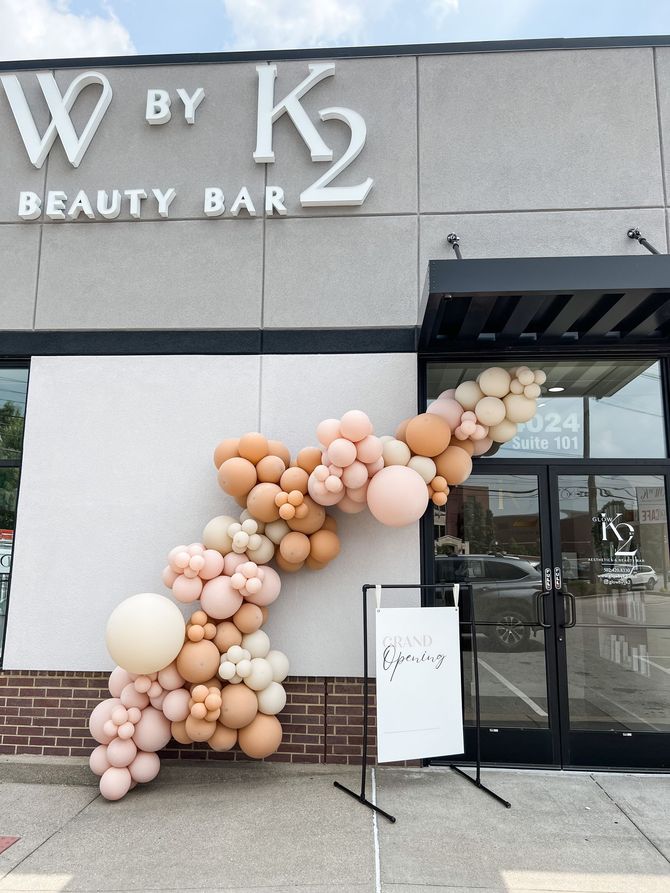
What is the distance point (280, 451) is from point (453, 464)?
126 cm

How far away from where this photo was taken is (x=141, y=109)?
552cm

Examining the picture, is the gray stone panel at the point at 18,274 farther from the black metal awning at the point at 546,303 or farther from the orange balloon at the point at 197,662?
the black metal awning at the point at 546,303

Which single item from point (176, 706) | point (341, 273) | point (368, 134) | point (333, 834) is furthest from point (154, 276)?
point (333, 834)

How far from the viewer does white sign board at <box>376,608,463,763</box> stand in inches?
158

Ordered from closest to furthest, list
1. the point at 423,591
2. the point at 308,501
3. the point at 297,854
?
the point at 297,854
the point at 308,501
the point at 423,591

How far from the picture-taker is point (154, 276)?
5.31 metres

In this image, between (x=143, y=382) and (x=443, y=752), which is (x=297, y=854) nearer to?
(x=443, y=752)

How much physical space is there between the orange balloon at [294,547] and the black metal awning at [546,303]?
180cm

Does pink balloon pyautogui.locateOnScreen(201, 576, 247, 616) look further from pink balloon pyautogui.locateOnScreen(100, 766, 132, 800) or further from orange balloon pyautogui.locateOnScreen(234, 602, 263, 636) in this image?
pink balloon pyautogui.locateOnScreen(100, 766, 132, 800)

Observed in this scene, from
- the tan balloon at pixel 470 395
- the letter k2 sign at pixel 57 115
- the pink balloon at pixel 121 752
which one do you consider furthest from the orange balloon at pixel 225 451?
the letter k2 sign at pixel 57 115

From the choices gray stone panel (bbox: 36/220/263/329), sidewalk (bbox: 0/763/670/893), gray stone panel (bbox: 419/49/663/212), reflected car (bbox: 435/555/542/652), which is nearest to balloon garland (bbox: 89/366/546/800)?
sidewalk (bbox: 0/763/670/893)

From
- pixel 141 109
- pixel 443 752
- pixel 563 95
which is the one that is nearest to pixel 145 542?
pixel 443 752

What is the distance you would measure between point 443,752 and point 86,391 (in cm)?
385

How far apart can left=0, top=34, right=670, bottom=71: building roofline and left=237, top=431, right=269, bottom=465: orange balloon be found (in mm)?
3424
